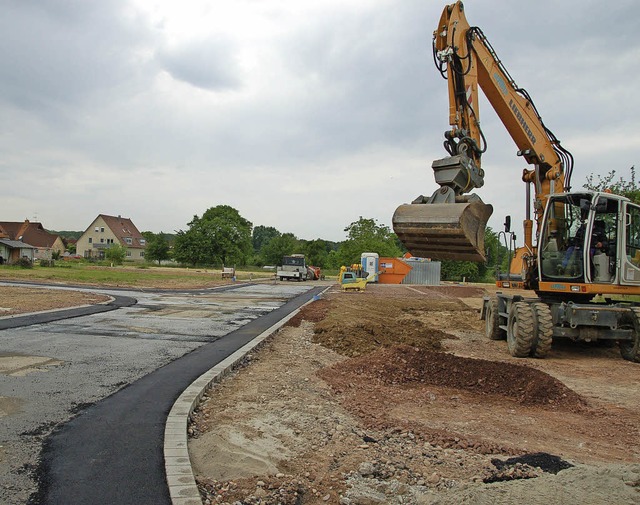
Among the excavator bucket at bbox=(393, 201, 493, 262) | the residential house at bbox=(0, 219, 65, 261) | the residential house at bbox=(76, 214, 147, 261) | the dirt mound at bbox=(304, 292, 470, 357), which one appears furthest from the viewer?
the residential house at bbox=(76, 214, 147, 261)

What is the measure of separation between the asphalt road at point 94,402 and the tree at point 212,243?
234 feet

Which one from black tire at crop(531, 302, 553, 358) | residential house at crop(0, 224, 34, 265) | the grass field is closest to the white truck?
the grass field

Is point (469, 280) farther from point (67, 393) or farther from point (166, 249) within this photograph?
point (67, 393)

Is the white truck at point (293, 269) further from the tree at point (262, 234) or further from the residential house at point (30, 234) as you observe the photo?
the tree at point (262, 234)

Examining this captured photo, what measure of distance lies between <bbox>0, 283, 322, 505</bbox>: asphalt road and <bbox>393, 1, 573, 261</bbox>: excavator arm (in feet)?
14.0

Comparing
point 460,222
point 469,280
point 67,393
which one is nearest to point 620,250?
point 460,222

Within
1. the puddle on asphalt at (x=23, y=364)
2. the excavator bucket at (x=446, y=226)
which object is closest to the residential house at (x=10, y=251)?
the puddle on asphalt at (x=23, y=364)

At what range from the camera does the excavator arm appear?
27.3 ft

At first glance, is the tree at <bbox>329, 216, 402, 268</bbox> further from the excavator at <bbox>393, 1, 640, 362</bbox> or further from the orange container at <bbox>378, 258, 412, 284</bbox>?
the excavator at <bbox>393, 1, 640, 362</bbox>

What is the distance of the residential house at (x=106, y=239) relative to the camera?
9984cm

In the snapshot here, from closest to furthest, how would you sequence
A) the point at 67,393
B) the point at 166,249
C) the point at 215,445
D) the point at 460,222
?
the point at 215,445, the point at 67,393, the point at 460,222, the point at 166,249

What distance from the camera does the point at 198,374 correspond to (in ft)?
26.6

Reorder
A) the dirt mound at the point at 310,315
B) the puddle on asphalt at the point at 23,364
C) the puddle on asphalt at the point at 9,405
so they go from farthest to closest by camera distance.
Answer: the dirt mound at the point at 310,315
the puddle on asphalt at the point at 23,364
the puddle on asphalt at the point at 9,405

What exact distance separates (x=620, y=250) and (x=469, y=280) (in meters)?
57.3
